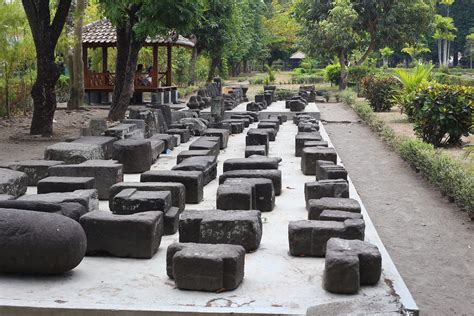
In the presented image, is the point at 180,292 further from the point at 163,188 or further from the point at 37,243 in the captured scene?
the point at 163,188

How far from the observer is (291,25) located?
62.6 meters

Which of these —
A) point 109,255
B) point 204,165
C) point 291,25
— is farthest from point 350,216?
point 291,25

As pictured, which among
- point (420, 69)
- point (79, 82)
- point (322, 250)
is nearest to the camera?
point (322, 250)

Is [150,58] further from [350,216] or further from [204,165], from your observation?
[350,216]

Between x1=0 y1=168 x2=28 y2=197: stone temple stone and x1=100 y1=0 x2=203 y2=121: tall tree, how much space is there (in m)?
7.23

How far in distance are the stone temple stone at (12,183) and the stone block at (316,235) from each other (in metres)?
3.61

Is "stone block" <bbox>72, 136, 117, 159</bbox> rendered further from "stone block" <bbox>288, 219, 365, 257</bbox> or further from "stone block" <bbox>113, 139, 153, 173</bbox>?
"stone block" <bbox>288, 219, 365, 257</bbox>

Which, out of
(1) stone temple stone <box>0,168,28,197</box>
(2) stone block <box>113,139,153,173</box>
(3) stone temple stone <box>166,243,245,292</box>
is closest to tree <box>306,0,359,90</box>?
(2) stone block <box>113,139,153,173</box>

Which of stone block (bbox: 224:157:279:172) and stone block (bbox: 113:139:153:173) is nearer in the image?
stone block (bbox: 224:157:279:172)

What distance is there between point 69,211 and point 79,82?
1617 cm

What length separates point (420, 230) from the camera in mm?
8125

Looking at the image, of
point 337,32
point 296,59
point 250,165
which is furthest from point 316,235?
point 296,59

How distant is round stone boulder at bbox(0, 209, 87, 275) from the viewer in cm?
516

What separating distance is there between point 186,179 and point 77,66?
1427 centimetres
